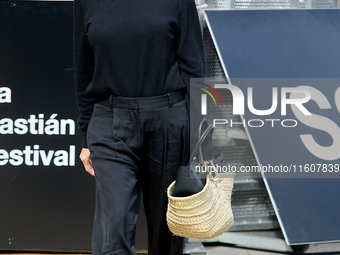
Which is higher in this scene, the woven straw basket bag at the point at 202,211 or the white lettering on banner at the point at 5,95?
the white lettering on banner at the point at 5,95

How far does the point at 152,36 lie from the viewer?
2.08 m

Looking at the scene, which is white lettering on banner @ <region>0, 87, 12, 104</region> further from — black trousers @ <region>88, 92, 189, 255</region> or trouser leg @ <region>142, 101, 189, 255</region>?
trouser leg @ <region>142, 101, 189, 255</region>

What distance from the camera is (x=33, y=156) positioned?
325 centimetres

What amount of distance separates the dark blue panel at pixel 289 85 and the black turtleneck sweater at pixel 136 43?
1.24 m

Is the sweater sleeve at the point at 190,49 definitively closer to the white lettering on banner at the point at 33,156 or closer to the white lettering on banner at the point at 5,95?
the white lettering on banner at the point at 33,156

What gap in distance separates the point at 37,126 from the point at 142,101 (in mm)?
1389

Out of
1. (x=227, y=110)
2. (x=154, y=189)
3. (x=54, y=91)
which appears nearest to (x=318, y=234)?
(x=227, y=110)

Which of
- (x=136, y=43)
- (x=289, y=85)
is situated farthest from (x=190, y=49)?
(x=289, y=85)

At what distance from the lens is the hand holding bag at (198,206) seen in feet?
6.54

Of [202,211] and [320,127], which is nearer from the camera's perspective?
[202,211]

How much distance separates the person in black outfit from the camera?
6.82 feet

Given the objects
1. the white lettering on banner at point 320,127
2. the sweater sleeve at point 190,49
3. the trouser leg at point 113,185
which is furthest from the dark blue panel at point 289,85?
the trouser leg at point 113,185

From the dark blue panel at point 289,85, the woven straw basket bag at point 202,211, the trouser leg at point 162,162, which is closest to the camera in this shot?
the woven straw basket bag at point 202,211

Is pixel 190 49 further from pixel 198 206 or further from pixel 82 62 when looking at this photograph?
pixel 198 206
